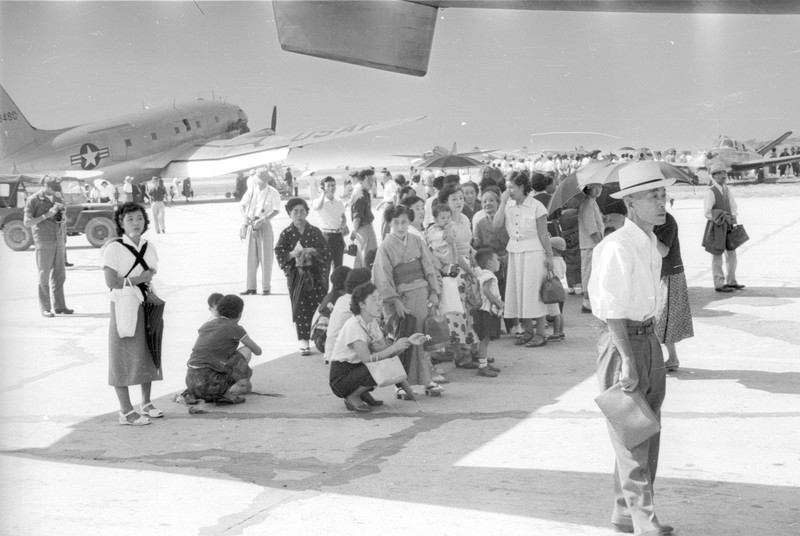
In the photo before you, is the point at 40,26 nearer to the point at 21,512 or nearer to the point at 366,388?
the point at 21,512

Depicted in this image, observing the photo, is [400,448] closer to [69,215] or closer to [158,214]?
[69,215]

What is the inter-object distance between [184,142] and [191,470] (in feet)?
50.0

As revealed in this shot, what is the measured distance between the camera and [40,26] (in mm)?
5859

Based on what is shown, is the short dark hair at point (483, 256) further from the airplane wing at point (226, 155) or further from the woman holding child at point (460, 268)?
the airplane wing at point (226, 155)

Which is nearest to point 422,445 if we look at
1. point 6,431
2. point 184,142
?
point 6,431

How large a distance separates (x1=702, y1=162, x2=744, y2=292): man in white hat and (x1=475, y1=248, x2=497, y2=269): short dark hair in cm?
415

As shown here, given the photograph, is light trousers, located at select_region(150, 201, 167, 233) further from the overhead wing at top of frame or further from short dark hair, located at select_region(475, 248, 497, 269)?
the overhead wing at top of frame

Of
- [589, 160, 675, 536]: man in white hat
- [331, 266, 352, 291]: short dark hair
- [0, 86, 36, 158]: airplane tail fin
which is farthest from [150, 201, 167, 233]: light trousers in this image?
[589, 160, 675, 536]: man in white hat

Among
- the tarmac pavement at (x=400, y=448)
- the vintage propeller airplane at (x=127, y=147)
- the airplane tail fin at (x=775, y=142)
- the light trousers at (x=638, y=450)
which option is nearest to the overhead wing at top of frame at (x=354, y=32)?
the light trousers at (x=638, y=450)

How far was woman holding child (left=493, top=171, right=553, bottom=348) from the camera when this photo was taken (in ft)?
31.6

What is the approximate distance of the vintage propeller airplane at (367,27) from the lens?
367cm

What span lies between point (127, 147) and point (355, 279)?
10998mm

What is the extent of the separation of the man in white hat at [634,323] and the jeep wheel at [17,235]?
60.6 feet

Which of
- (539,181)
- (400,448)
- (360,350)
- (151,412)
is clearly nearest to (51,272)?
(151,412)
